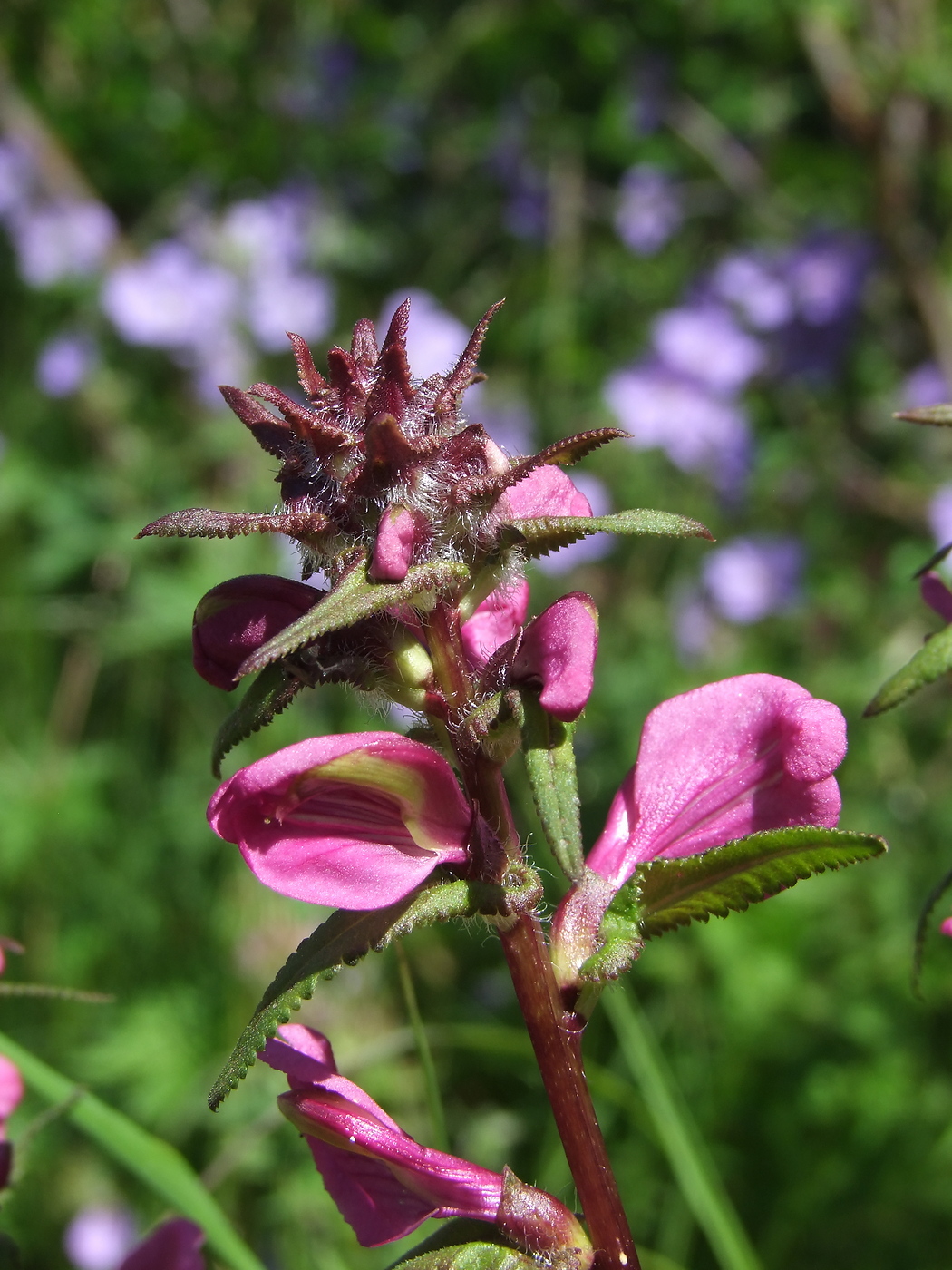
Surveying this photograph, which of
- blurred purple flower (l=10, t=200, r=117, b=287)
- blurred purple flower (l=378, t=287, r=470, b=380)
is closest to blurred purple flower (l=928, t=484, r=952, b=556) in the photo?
blurred purple flower (l=378, t=287, r=470, b=380)

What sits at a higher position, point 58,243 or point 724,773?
point 58,243

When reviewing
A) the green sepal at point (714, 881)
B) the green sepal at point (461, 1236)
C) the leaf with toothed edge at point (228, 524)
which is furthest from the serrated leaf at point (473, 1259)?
the leaf with toothed edge at point (228, 524)

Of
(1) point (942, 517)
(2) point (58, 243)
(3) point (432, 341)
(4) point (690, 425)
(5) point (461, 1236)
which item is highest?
(2) point (58, 243)

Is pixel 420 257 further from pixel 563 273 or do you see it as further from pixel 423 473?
pixel 423 473

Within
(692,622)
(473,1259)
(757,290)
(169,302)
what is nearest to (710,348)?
(757,290)

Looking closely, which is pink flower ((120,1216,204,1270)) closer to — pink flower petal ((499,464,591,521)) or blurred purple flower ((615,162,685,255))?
pink flower petal ((499,464,591,521))

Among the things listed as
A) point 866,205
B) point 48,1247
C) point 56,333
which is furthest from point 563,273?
point 48,1247

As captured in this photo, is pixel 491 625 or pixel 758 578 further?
pixel 758 578

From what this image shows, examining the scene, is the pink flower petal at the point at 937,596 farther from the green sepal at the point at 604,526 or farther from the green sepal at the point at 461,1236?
the green sepal at the point at 461,1236

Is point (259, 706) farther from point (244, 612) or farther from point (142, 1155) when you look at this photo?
point (142, 1155)
